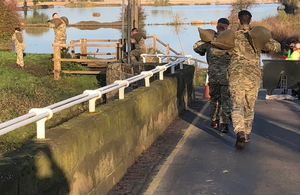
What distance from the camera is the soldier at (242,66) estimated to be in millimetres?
Result: 8328

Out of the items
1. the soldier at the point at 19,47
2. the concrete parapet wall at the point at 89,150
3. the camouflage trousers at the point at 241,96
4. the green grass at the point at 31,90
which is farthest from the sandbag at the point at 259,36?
the soldier at the point at 19,47

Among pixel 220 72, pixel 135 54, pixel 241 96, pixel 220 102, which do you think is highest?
pixel 220 72

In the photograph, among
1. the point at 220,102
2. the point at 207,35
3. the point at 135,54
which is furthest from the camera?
the point at 135,54

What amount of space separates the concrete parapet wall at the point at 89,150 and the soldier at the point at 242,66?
143 cm

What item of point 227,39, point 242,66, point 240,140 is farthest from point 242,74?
point 240,140

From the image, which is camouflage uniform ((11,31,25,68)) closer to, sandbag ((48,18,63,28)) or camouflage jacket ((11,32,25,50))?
camouflage jacket ((11,32,25,50))

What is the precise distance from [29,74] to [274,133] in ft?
46.6

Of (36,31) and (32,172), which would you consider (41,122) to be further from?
(36,31)

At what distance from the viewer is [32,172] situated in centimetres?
423

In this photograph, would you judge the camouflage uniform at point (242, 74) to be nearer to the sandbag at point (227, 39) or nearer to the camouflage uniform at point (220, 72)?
the sandbag at point (227, 39)

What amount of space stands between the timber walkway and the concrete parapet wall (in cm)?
27

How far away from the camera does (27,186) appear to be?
4.14 metres

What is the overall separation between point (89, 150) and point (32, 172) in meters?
1.46

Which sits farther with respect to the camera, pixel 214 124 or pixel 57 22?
pixel 57 22
